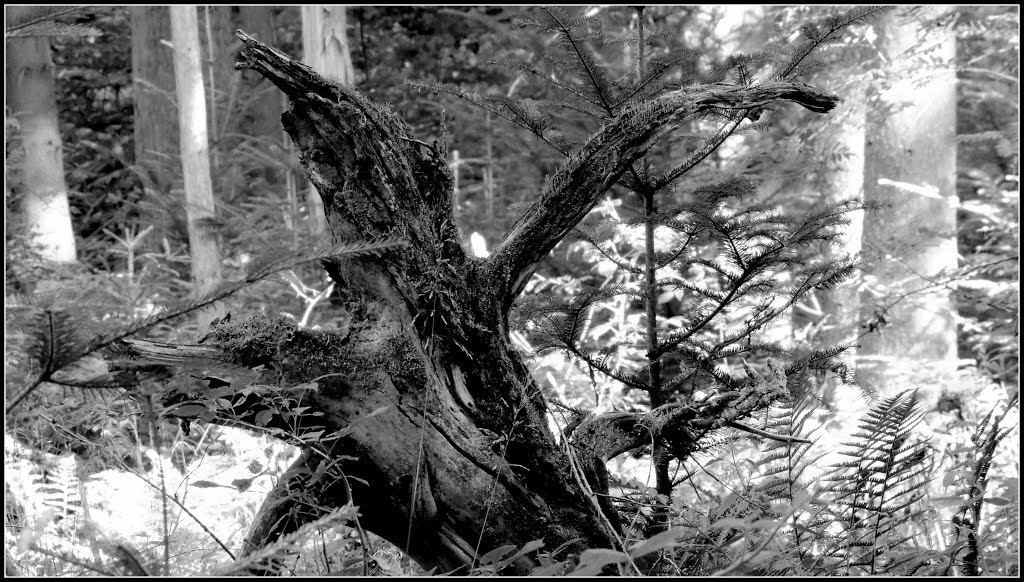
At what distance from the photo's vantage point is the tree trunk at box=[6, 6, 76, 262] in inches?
390

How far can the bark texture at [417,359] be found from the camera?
7.14 feet

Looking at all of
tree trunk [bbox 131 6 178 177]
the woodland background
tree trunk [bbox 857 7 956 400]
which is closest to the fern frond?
the woodland background

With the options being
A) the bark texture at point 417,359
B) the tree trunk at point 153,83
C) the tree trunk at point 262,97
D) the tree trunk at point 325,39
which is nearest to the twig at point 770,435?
the bark texture at point 417,359

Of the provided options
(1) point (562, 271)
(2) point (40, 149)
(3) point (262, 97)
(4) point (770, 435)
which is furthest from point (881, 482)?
(3) point (262, 97)

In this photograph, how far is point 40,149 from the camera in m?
10.1

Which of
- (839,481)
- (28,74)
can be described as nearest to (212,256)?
(28,74)

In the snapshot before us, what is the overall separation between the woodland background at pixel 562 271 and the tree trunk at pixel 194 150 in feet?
0.12

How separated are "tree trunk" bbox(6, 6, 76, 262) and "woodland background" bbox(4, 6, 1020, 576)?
3cm

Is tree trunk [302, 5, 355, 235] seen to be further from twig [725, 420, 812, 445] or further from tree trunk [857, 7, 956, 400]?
twig [725, 420, 812, 445]

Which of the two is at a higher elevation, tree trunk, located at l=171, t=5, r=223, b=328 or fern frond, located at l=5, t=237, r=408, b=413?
tree trunk, located at l=171, t=5, r=223, b=328

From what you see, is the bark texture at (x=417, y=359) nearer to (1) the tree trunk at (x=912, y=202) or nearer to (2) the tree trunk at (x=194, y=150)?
(2) the tree trunk at (x=194, y=150)

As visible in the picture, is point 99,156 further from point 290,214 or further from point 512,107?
point 512,107

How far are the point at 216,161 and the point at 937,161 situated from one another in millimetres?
8647

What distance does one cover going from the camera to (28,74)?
→ 10289mm
